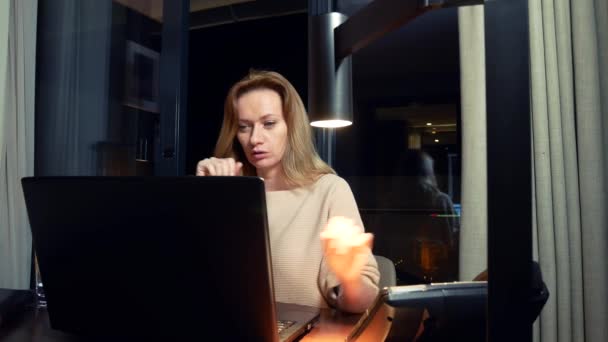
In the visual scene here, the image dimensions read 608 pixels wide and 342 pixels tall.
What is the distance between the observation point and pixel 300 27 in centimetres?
386

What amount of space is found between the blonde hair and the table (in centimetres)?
63

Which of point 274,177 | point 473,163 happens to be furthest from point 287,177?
point 473,163

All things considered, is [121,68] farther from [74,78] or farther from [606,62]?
[606,62]

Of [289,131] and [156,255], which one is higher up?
[289,131]

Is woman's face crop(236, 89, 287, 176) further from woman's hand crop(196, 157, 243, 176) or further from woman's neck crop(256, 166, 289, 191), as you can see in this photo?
woman's hand crop(196, 157, 243, 176)

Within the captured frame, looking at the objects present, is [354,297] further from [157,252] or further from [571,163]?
[571,163]

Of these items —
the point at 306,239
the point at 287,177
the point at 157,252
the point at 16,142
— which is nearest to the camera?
the point at 157,252

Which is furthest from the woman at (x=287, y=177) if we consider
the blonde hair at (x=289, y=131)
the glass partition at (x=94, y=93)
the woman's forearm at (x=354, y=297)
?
the glass partition at (x=94, y=93)

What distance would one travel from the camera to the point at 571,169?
1530 millimetres

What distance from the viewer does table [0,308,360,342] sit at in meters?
0.70

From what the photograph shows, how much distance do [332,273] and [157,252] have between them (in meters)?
0.72

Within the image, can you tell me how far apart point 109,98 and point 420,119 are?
1.93 meters

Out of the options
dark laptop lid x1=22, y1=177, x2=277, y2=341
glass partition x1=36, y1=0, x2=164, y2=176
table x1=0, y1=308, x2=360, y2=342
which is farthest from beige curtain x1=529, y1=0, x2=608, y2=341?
glass partition x1=36, y1=0, x2=164, y2=176

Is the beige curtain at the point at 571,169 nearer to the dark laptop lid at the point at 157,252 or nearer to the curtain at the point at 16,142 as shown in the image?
the dark laptop lid at the point at 157,252
